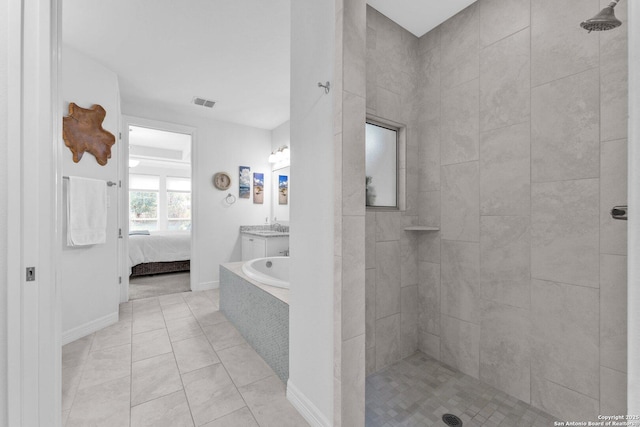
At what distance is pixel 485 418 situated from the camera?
151cm

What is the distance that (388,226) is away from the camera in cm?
203

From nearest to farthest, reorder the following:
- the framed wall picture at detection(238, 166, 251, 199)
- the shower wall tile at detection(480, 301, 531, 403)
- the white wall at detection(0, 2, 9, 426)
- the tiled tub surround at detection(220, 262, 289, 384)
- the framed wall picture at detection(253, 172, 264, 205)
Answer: the white wall at detection(0, 2, 9, 426) < the shower wall tile at detection(480, 301, 531, 403) < the tiled tub surround at detection(220, 262, 289, 384) < the framed wall picture at detection(238, 166, 251, 199) < the framed wall picture at detection(253, 172, 264, 205)

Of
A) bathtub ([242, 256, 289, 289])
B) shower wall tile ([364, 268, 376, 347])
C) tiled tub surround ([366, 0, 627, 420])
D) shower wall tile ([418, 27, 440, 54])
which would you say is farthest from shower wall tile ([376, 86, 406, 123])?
bathtub ([242, 256, 289, 289])

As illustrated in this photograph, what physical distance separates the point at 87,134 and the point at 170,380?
228 cm

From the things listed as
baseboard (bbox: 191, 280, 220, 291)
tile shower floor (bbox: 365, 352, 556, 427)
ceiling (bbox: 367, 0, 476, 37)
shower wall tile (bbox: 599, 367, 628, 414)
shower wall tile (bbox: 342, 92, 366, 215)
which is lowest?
tile shower floor (bbox: 365, 352, 556, 427)

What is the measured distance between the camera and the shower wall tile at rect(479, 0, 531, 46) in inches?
64.7

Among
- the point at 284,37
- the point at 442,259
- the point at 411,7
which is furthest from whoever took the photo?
the point at 284,37

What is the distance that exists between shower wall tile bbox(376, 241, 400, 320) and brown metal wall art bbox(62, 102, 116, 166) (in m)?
2.78

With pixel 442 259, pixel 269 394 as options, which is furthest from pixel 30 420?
pixel 442 259

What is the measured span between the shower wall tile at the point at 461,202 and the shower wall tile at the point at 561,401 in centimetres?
89

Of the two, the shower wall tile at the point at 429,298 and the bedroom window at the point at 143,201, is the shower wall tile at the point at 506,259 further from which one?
the bedroom window at the point at 143,201

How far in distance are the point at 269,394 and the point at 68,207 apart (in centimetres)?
238

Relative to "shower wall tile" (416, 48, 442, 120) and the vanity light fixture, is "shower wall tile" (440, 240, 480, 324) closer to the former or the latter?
"shower wall tile" (416, 48, 442, 120)

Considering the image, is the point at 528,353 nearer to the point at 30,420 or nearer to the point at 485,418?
the point at 485,418
